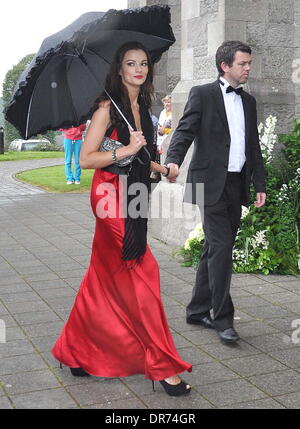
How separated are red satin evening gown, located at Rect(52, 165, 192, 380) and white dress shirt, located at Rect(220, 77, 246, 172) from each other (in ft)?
4.00

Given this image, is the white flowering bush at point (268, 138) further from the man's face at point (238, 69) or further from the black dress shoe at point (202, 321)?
the black dress shoe at point (202, 321)

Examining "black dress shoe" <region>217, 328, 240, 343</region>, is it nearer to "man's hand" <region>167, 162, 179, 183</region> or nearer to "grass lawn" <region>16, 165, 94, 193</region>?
"man's hand" <region>167, 162, 179, 183</region>

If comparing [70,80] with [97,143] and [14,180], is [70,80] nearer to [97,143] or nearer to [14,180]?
[97,143]

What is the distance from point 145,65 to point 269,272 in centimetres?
346

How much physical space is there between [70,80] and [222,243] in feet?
5.47

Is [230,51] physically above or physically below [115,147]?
above

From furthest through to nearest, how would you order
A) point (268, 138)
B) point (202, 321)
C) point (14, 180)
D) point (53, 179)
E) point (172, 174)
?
point (14, 180) → point (53, 179) → point (268, 138) → point (202, 321) → point (172, 174)

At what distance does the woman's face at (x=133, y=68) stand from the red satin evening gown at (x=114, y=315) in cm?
59

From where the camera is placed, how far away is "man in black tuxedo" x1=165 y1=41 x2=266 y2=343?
5207mm

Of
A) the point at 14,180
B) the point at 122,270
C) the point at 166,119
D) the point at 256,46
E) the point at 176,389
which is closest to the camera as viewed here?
the point at 176,389

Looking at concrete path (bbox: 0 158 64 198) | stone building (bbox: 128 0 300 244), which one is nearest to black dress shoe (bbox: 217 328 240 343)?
stone building (bbox: 128 0 300 244)

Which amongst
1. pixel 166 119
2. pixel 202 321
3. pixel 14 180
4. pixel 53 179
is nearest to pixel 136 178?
pixel 202 321

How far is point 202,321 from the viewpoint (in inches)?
219
